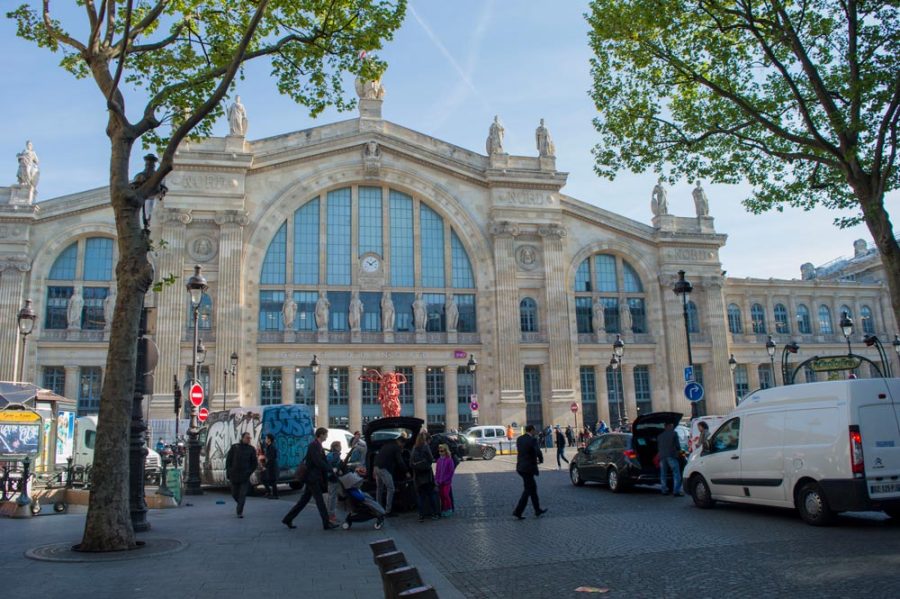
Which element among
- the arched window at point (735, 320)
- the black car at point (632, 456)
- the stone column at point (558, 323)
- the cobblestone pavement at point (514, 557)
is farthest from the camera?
the arched window at point (735, 320)

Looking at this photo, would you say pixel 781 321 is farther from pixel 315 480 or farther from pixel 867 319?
pixel 315 480

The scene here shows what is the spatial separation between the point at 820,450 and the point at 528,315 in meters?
35.6

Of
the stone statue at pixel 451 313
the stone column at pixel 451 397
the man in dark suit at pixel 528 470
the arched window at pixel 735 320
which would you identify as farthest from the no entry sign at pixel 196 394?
the arched window at pixel 735 320

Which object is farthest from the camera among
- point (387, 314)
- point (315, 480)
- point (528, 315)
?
point (528, 315)

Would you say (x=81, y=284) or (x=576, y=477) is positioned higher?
(x=81, y=284)

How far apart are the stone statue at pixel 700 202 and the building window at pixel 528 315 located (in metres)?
15.3

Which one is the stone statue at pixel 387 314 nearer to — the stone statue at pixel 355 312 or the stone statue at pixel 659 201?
the stone statue at pixel 355 312

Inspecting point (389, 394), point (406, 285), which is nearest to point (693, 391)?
point (389, 394)

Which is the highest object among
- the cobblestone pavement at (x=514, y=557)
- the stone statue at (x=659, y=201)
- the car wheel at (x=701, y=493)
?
the stone statue at (x=659, y=201)

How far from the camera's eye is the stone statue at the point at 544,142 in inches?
1954


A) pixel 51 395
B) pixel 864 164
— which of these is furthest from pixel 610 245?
pixel 51 395

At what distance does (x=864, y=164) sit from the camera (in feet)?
59.4

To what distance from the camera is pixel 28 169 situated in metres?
41.8

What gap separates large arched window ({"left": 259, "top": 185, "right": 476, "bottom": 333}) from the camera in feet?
145
